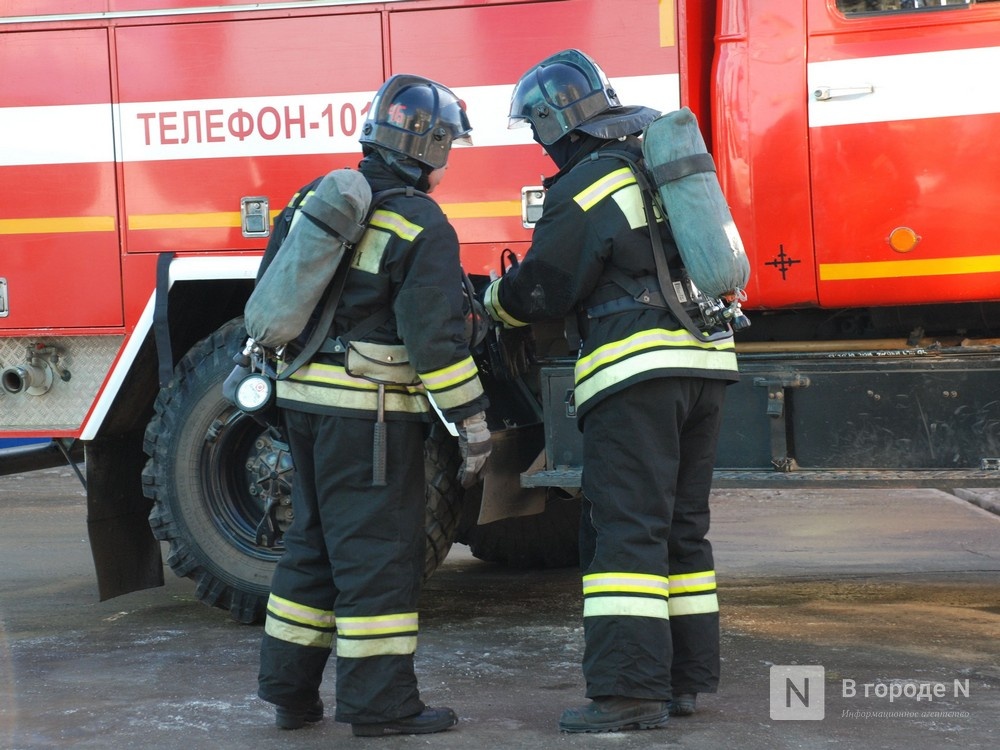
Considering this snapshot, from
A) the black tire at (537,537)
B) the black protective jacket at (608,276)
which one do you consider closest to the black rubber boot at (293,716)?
the black protective jacket at (608,276)

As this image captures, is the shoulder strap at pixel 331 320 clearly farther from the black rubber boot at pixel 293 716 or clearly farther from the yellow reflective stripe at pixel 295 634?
the black rubber boot at pixel 293 716

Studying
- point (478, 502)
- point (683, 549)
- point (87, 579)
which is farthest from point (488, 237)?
point (87, 579)

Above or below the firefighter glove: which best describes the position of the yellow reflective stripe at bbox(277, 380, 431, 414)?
above

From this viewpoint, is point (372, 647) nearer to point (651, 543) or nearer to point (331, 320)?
point (651, 543)

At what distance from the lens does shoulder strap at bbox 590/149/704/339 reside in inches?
141

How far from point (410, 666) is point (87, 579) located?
3088 millimetres

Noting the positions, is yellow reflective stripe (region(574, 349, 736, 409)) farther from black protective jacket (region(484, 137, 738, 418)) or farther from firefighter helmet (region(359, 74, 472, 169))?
firefighter helmet (region(359, 74, 472, 169))

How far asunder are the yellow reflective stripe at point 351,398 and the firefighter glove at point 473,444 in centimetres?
14

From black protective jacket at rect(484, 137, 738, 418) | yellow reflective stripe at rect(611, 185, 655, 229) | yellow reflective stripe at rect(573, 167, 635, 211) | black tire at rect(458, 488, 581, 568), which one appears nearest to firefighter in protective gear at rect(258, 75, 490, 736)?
black protective jacket at rect(484, 137, 738, 418)

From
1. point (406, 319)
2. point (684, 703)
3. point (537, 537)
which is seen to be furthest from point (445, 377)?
point (537, 537)

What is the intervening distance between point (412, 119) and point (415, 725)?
1.74 meters

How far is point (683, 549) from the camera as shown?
12.1ft

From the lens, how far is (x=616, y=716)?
350cm

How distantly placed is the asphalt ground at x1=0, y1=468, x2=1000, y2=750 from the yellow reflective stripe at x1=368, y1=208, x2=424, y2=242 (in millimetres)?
1419
